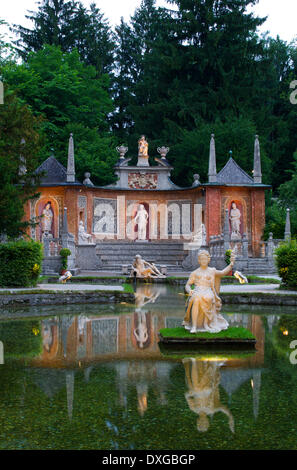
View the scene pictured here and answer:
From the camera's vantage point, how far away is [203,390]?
571 cm

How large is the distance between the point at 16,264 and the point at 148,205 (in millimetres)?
15982

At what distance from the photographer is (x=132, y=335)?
9070 millimetres

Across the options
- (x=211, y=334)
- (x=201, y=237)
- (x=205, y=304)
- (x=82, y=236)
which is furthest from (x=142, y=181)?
(x=211, y=334)

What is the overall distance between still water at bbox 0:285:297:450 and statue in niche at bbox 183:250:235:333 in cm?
67

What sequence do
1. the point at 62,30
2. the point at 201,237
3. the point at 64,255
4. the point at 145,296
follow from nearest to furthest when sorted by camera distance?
1. the point at 145,296
2. the point at 64,255
3. the point at 201,237
4. the point at 62,30

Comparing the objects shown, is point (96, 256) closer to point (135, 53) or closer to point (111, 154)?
point (111, 154)

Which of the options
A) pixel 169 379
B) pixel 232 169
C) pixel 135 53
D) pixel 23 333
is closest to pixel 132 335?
pixel 23 333

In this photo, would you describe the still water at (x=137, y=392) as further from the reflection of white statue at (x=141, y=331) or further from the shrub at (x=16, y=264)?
the shrub at (x=16, y=264)

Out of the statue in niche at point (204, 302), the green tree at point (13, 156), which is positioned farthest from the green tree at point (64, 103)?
the statue in niche at point (204, 302)

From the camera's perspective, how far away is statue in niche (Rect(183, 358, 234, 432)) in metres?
4.88

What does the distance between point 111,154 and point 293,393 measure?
29.5m

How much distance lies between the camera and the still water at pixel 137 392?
14.3ft

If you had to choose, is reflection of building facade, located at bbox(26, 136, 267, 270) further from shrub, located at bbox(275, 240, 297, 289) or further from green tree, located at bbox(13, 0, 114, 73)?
green tree, located at bbox(13, 0, 114, 73)

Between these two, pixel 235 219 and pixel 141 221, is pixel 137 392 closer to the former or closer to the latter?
pixel 235 219
